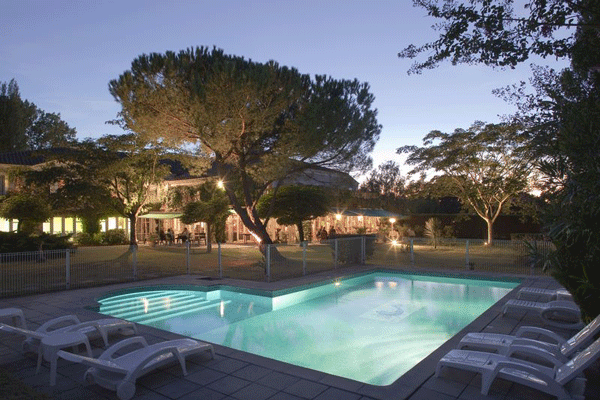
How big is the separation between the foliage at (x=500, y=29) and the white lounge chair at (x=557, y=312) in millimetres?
4241

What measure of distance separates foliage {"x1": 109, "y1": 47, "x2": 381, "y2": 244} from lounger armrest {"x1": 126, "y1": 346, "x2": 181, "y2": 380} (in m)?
8.83

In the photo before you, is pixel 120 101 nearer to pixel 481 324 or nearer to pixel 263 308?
pixel 263 308

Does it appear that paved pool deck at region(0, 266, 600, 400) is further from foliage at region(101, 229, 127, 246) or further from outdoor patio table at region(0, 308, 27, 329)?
foliage at region(101, 229, 127, 246)

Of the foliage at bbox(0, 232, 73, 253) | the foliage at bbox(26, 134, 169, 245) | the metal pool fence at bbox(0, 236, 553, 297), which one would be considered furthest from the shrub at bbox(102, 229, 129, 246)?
the metal pool fence at bbox(0, 236, 553, 297)

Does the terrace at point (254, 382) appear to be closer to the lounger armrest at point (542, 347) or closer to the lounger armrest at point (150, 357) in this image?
the lounger armrest at point (150, 357)

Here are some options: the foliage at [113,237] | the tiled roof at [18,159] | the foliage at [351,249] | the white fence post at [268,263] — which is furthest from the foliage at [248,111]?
the tiled roof at [18,159]

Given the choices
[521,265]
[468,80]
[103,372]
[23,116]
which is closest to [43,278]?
[103,372]

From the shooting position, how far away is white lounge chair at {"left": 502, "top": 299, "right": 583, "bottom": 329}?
273 inches

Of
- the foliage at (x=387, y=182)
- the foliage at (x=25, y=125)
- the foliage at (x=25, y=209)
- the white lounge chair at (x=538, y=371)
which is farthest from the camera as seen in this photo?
the foliage at (x=25, y=125)

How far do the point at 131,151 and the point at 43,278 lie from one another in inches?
380

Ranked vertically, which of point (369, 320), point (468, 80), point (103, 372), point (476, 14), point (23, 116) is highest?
point (23, 116)

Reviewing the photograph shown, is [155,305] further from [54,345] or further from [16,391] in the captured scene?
[16,391]

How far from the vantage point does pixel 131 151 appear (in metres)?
19.2

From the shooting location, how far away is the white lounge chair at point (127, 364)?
4191mm
